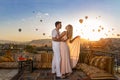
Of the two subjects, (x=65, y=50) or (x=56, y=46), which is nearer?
(x=56, y=46)

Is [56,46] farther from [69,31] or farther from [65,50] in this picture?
[69,31]

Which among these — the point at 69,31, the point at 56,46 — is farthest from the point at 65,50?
the point at 69,31

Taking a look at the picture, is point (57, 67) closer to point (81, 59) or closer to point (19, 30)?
point (81, 59)

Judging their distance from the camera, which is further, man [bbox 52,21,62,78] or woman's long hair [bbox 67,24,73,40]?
woman's long hair [bbox 67,24,73,40]

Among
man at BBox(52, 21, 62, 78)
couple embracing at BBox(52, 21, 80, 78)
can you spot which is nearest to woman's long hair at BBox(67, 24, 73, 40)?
couple embracing at BBox(52, 21, 80, 78)

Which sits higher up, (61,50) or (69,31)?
(69,31)

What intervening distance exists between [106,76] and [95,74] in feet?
1.00

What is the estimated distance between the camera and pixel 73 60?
8414 mm

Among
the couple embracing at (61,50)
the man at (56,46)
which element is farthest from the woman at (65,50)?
the man at (56,46)

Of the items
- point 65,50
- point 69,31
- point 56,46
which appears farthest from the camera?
A: point 69,31

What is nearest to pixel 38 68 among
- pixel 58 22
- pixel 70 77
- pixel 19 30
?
pixel 70 77

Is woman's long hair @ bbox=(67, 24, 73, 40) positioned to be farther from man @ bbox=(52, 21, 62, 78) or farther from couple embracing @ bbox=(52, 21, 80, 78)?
man @ bbox=(52, 21, 62, 78)

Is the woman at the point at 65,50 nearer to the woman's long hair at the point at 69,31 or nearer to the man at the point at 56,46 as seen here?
the woman's long hair at the point at 69,31

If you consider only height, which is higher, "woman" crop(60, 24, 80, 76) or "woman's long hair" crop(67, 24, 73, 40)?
"woman's long hair" crop(67, 24, 73, 40)
